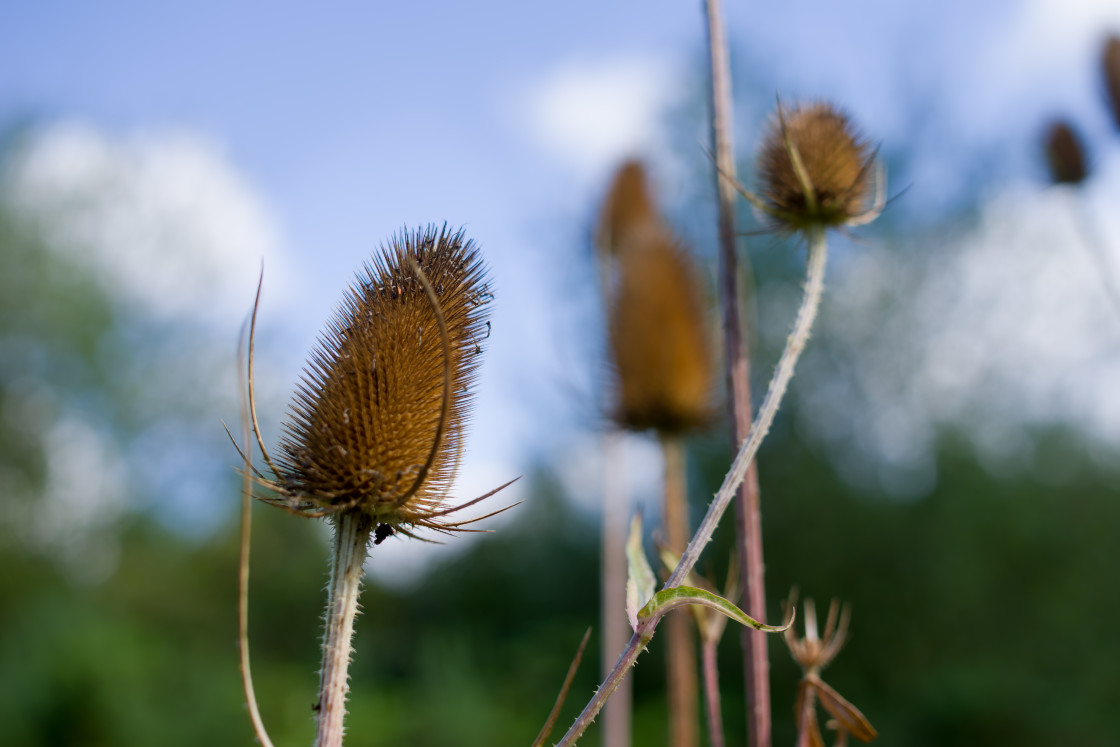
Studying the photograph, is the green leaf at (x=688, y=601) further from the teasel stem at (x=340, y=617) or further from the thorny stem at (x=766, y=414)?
the teasel stem at (x=340, y=617)

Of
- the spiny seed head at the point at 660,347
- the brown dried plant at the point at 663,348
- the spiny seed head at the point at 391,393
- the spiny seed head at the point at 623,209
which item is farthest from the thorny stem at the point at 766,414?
the spiny seed head at the point at 623,209

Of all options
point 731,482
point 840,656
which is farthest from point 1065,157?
point 840,656

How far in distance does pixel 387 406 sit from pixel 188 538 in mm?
27066

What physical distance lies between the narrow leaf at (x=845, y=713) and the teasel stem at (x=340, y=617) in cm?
89

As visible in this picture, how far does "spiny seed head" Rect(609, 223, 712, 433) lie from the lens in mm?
3836

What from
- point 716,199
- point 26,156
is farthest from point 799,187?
point 26,156

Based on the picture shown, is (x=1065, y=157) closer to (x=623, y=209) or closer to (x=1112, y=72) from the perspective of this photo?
(x=1112, y=72)

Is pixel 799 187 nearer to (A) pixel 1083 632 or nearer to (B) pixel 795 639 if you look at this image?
(B) pixel 795 639

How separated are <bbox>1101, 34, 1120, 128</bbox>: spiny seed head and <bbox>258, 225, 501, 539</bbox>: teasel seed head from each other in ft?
10.8

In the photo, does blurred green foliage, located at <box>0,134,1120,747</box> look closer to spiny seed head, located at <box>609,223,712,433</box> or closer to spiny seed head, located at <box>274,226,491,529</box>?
spiny seed head, located at <box>609,223,712,433</box>

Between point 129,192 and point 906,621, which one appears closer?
point 906,621

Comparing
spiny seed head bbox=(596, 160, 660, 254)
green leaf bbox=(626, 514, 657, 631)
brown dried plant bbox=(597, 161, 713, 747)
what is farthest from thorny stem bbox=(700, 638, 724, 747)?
spiny seed head bbox=(596, 160, 660, 254)

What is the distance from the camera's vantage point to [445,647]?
14.8 m

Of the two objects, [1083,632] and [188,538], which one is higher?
[188,538]
